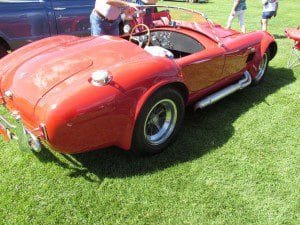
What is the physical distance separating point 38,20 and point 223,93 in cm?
343

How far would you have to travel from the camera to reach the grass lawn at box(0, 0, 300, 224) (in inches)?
116

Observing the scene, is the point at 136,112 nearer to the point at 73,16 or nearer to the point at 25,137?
the point at 25,137

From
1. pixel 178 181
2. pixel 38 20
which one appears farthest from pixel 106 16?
pixel 178 181

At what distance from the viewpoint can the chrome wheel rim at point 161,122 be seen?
3559 millimetres

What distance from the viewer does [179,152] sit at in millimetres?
3736

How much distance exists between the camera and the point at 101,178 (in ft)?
10.8

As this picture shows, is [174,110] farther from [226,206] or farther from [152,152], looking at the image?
[226,206]

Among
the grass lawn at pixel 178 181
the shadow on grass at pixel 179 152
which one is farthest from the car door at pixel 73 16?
the grass lawn at pixel 178 181

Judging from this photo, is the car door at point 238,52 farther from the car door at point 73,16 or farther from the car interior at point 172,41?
the car door at point 73,16

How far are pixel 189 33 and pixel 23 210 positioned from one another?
2.75m

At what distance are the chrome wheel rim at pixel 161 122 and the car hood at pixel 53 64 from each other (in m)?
0.53

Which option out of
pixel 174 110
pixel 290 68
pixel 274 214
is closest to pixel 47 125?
pixel 174 110

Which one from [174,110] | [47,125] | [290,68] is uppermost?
[47,125]

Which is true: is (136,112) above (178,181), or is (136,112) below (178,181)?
above
